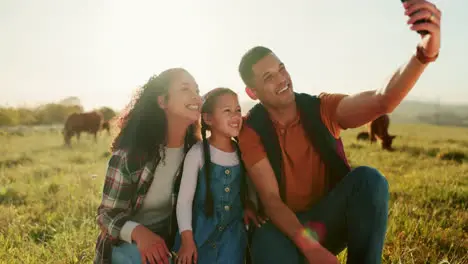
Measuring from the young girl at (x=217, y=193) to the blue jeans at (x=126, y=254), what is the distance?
342 mm

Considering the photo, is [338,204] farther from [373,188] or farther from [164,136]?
[164,136]

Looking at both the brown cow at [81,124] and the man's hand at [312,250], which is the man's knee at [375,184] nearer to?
the man's hand at [312,250]

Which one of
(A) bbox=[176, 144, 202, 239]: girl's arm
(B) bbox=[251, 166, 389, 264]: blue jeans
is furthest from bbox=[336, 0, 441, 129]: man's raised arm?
(A) bbox=[176, 144, 202, 239]: girl's arm

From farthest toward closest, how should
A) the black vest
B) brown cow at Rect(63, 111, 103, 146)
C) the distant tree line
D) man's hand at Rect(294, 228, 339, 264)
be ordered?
1. the distant tree line
2. brown cow at Rect(63, 111, 103, 146)
3. the black vest
4. man's hand at Rect(294, 228, 339, 264)

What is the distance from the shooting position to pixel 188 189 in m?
3.10

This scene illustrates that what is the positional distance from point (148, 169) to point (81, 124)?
67.0 ft

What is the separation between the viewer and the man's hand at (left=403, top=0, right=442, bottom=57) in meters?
2.05

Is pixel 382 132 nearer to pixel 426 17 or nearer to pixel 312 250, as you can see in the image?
pixel 312 250

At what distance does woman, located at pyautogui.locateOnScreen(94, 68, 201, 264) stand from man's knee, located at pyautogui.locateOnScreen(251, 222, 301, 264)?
0.68m

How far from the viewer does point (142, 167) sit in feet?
10.1

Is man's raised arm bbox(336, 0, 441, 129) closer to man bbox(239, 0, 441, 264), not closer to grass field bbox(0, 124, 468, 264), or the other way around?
man bbox(239, 0, 441, 264)

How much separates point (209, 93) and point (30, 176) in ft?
25.0

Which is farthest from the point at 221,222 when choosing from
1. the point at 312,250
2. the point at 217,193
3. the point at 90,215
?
the point at 90,215

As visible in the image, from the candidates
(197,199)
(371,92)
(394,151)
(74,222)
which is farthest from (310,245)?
(394,151)
